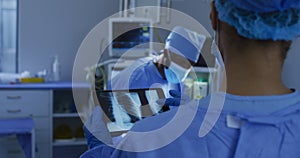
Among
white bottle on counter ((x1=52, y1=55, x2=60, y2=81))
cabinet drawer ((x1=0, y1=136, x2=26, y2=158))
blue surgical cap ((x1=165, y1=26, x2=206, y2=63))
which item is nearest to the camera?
blue surgical cap ((x1=165, y1=26, x2=206, y2=63))

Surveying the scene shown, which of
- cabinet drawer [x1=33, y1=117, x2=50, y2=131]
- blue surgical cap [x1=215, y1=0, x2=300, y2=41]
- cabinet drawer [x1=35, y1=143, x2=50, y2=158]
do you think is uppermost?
blue surgical cap [x1=215, y1=0, x2=300, y2=41]

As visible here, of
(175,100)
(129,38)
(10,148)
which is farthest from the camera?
(129,38)

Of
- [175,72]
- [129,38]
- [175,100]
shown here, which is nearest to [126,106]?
[175,100]

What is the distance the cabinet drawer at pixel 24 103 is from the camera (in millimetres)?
3127

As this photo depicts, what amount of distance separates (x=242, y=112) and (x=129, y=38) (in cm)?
263

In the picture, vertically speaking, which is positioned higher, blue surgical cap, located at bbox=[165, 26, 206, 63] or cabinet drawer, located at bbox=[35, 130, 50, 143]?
blue surgical cap, located at bbox=[165, 26, 206, 63]

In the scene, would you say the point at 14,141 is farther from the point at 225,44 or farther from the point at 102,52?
the point at 225,44

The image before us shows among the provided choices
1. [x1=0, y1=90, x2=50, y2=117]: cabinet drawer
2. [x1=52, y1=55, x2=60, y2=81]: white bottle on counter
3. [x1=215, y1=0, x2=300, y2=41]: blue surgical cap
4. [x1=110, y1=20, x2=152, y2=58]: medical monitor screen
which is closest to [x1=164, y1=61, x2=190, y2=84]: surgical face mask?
[x1=110, y1=20, x2=152, y2=58]: medical monitor screen

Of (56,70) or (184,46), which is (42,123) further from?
(184,46)

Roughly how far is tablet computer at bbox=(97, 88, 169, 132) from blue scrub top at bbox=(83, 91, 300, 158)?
0.94ft

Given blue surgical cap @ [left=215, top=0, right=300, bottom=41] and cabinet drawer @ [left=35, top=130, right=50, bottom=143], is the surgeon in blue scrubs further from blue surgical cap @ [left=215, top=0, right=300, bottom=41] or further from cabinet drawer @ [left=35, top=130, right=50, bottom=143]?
cabinet drawer @ [left=35, top=130, right=50, bottom=143]

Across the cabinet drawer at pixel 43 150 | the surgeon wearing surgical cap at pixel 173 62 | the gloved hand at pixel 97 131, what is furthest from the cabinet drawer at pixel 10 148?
the gloved hand at pixel 97 131

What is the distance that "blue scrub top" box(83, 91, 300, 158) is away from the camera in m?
0.72

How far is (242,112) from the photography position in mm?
722
